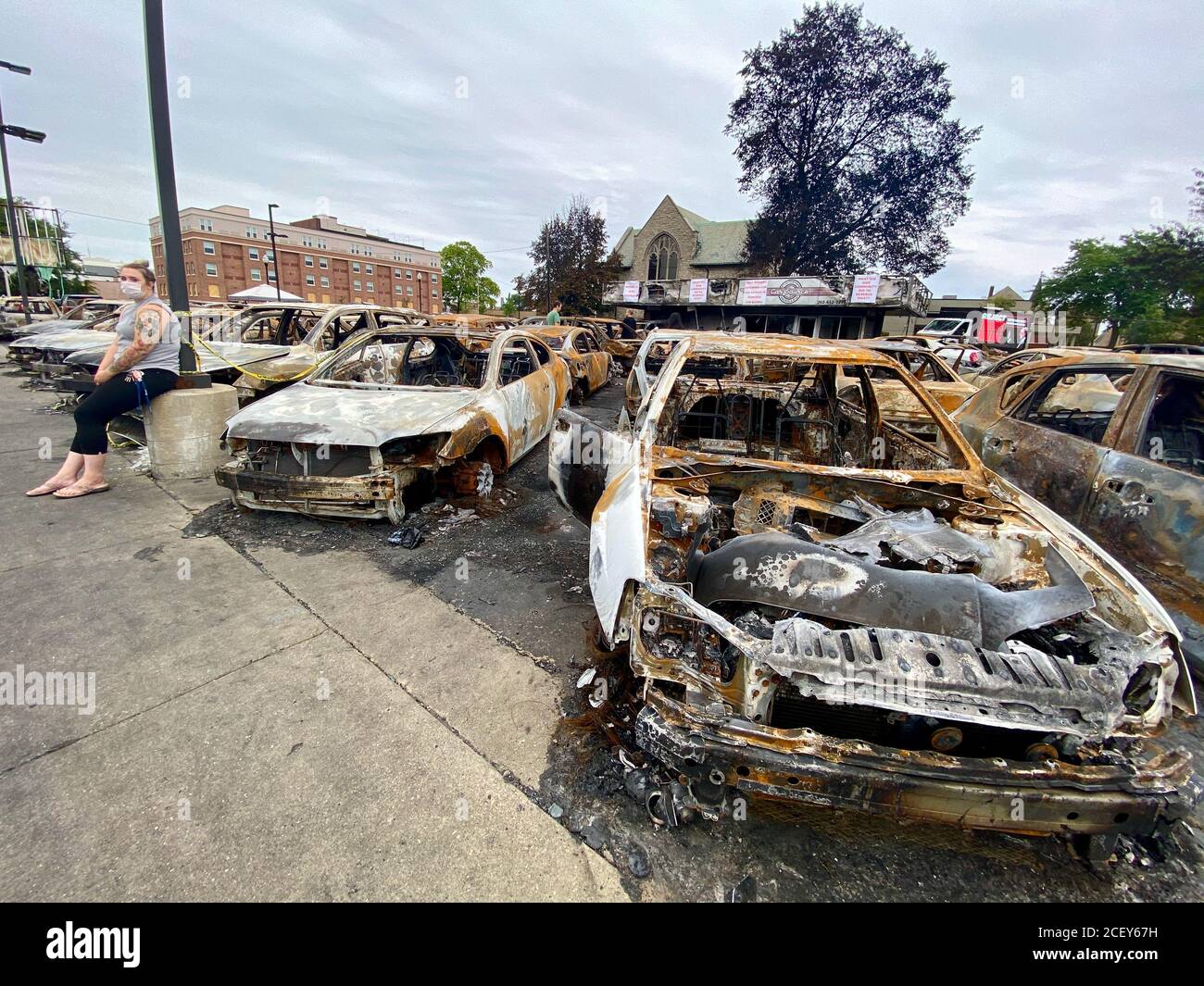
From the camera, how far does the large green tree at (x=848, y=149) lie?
2777 cm

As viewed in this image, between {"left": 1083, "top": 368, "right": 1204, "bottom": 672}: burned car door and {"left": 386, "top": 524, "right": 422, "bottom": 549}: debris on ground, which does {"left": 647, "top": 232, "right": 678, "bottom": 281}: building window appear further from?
{"left": 386, "top": 524, "right": 422, "bottom": 549}: debris on ground

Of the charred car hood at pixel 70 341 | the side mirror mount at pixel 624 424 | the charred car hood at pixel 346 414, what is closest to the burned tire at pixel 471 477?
the charred car hood at pixel 346 414

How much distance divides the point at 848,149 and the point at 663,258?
17.0 meters

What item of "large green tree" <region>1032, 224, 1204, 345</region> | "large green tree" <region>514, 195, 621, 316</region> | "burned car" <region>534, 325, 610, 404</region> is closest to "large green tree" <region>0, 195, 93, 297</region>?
"large green tree" <region>514, 195, 621, 316</region>

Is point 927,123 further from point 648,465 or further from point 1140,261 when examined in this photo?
point 648,465

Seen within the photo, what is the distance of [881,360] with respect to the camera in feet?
11.3

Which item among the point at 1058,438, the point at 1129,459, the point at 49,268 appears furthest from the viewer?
the point at 49,268

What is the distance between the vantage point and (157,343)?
16.4 feet

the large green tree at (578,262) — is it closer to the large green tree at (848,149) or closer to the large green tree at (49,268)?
the large green tree at (848,149)

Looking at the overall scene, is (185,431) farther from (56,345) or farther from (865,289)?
(865,289)

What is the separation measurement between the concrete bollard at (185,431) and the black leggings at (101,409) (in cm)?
36

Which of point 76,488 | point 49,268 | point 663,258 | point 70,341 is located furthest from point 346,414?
point 49,268
